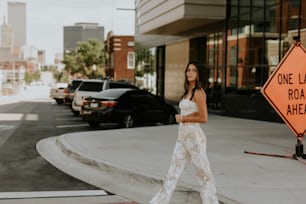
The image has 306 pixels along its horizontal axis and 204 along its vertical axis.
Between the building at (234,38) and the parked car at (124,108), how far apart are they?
5143mm

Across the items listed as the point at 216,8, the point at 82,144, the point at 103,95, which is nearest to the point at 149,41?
the point at 216,8

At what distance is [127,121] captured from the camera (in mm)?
17656

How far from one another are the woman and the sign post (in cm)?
452

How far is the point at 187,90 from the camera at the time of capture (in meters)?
6.26

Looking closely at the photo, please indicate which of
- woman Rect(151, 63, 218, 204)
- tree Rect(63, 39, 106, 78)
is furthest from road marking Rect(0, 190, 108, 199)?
tree Rect(63, 39, 106, 78)

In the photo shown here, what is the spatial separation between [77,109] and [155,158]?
13868 mm

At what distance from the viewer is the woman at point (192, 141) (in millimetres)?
6121

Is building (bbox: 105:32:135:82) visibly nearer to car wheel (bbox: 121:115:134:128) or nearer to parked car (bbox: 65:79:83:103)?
parked car (bbox: 65:79:83:103)

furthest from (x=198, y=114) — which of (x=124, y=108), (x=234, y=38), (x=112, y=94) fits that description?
(x=234, y=38)

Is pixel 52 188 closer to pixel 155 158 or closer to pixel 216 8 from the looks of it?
pixel 155 158

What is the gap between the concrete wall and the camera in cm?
3554

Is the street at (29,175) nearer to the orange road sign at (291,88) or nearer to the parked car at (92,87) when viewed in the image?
the orange road sign at (291,88)

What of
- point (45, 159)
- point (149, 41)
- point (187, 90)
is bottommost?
point (45, 159)

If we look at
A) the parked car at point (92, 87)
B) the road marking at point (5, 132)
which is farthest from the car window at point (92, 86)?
the road marking at point (5, 132)
